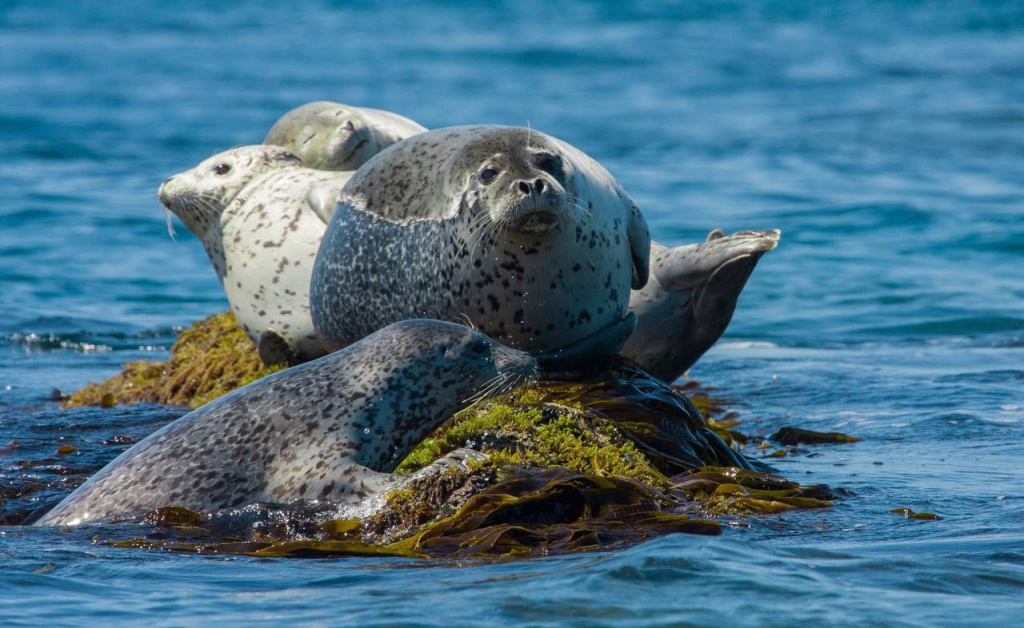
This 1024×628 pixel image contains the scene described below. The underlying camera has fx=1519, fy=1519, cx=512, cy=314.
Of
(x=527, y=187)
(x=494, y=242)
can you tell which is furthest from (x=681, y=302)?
(x=527, y=187)

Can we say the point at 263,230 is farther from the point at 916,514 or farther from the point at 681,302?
the point at 916,514

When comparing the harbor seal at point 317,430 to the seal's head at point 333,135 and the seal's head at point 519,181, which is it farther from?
the seal's head at point 333,135

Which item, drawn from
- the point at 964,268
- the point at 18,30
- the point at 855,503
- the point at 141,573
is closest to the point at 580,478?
the point at 855,503

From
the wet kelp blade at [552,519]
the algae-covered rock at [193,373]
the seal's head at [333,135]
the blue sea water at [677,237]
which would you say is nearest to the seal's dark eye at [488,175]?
the wet kelp blade at [552,519]

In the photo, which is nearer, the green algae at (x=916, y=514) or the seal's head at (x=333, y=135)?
the green algae at (x=916, y=514)

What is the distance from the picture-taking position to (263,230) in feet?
26.1

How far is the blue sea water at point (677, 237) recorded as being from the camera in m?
4.28

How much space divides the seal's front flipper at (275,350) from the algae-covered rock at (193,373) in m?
0.09

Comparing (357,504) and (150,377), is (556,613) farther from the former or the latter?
(150,377)

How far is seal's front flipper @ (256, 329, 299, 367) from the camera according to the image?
301 inches

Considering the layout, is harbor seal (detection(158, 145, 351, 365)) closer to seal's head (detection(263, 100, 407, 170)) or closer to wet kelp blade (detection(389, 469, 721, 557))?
seal's head (detection(263, 100, 407, 170))

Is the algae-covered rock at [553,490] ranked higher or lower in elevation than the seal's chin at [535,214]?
lower

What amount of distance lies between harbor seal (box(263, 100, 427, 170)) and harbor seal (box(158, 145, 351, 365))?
1.21 ft

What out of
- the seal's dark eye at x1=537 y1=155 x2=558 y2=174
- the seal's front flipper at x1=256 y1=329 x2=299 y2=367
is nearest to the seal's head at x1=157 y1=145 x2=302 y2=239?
the seal's front flipper at x1=256 y1=329 x2=299 y2=367
